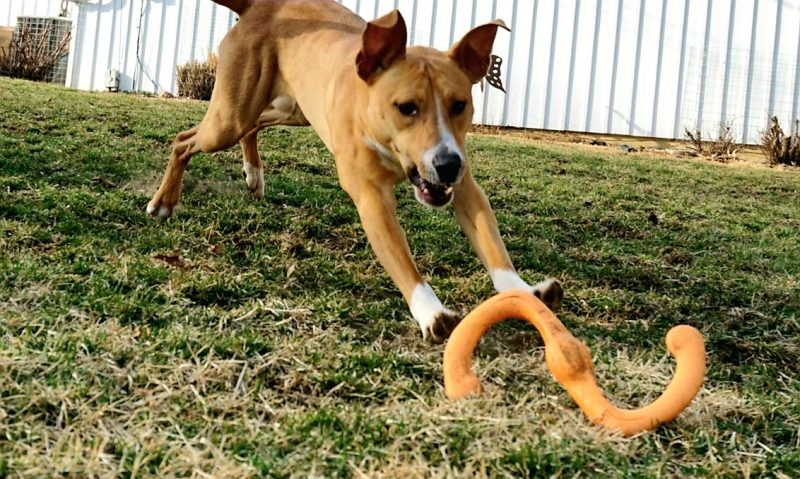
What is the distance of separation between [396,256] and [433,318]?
452mm

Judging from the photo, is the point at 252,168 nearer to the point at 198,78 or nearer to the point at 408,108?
the point at 408,108

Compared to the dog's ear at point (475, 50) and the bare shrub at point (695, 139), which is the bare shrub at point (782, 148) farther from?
the dog's ear at point (475, 50)

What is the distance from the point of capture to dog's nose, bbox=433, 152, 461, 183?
122 inches

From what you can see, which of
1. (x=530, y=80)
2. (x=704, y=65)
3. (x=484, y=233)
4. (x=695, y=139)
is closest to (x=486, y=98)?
(x=530, y=80)

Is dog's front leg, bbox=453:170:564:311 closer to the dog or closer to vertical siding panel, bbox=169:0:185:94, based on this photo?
the dog

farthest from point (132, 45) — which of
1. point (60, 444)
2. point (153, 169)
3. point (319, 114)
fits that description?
point (60, 444)

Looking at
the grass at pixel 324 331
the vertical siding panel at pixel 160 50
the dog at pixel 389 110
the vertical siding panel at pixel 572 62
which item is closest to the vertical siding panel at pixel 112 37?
the vertical siding panel at pixel 160 50

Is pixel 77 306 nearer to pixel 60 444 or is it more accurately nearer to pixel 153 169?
pixel 60 444

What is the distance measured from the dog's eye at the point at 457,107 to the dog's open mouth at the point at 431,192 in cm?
29

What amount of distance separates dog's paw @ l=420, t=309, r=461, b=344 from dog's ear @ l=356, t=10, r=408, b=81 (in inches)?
45.6

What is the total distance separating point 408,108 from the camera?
3277mm

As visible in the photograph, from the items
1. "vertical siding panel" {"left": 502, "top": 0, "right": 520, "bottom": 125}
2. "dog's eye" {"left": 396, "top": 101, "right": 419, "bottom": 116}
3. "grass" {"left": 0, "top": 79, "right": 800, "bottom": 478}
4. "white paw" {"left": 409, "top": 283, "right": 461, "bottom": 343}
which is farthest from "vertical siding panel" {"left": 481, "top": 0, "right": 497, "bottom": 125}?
"white paw" {"left": 409, "top": 283, "right": 461, "bottom": 343}

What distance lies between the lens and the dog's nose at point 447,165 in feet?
10.2

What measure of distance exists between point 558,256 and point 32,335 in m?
2.93
